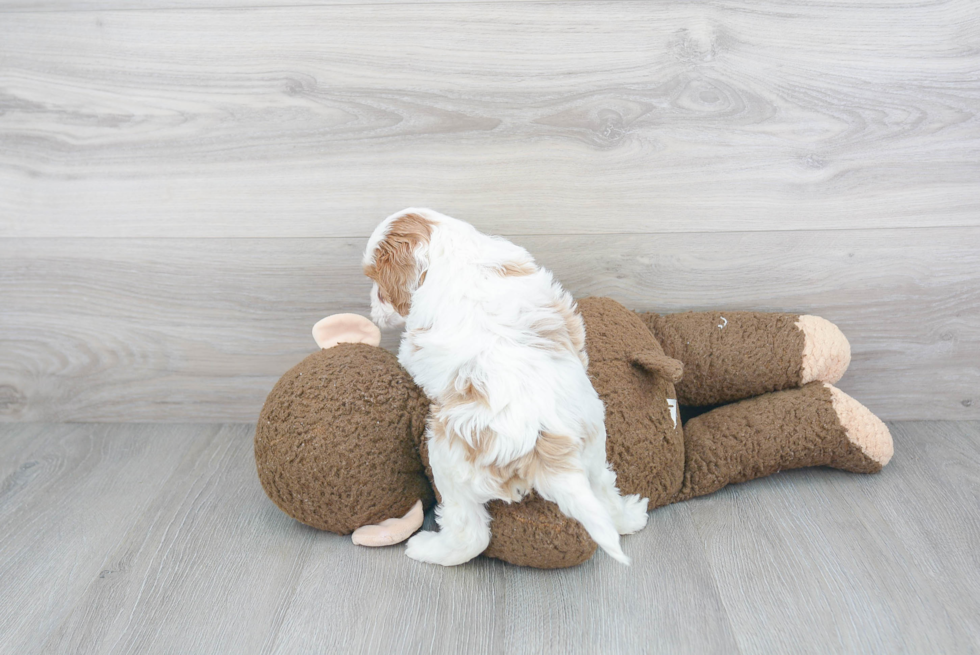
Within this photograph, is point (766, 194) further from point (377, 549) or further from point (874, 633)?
point (377, 549)

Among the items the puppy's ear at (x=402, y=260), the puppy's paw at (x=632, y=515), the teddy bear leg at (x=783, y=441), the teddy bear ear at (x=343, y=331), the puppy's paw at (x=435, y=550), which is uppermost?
the puppy's ear at (x=402, y=260)

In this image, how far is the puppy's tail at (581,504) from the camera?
2.72 ft

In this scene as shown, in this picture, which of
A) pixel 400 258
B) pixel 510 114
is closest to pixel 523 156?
pixel 510 114

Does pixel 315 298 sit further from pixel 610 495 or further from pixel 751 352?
pixel 751 352

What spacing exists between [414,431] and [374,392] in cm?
8

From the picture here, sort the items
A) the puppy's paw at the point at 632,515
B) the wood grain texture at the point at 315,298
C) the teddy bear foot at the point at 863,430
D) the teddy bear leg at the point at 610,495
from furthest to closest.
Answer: the wood grain texture at the point at 315,298, the teddy bear foot at the point at 863,430, the puppy's paw at the point at 632,515, the teddy bear leg at the point at 610,495

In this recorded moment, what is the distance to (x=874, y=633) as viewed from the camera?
884 millimetres

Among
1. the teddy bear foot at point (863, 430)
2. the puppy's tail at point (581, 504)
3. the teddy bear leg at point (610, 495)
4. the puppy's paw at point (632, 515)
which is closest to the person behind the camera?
the puppy's tail at point (581, 504)

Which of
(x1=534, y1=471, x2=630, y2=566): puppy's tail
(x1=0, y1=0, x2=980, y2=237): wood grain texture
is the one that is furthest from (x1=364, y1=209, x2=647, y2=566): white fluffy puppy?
(x1=0, y1=0, x2=980, y2=237): wood grain texture

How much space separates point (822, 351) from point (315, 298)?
3.00 ft

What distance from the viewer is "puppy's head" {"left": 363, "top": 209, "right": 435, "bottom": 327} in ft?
3.20

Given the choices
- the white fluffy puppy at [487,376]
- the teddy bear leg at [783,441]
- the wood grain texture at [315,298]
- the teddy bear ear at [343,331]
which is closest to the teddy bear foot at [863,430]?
the teddy bear leg at [783,441]

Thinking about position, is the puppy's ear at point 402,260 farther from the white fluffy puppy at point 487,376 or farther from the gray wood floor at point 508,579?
the gray wood floor at point 508,579

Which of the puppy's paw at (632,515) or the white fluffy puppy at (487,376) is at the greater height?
the white fluffy puppy at (487,376)
